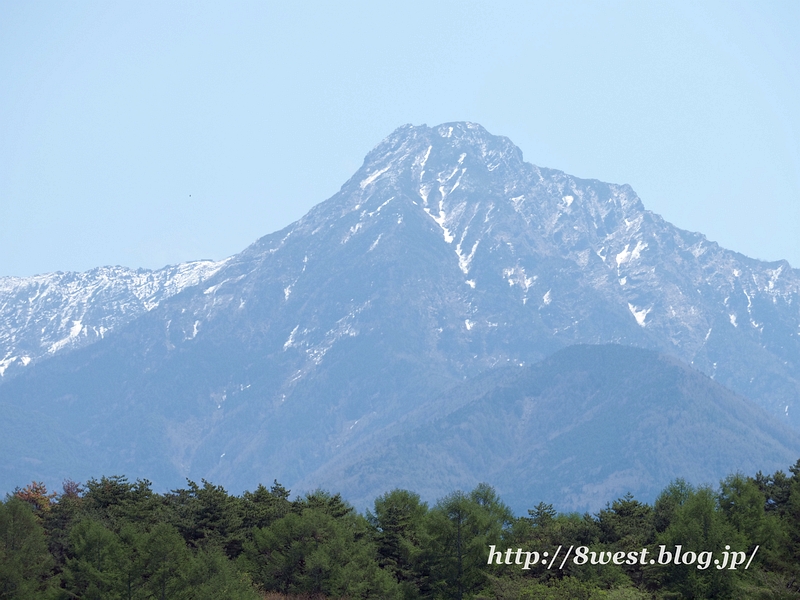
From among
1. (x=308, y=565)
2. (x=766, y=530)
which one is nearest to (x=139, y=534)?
(x=308, y=565)

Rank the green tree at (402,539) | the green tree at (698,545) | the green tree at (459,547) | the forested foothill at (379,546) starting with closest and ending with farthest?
1. the green tree at (698,545)
2. the forested foothill at (379,546)
3. the green tree at (459,547)
4. the green tree at (402,539)

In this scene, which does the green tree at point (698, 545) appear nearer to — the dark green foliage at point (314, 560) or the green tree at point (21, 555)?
the dark green foliage at point (314, 560)

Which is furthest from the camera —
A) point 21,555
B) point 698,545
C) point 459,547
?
point 459,547

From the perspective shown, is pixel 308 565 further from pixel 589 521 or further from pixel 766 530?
pixel 766 530

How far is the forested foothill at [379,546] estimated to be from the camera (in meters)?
106

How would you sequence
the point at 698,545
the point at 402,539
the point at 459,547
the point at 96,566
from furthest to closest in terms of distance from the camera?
the point at 402,539 < the point at 459,547 < the point at 96,566 < the point at 698,545

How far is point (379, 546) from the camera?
126188 millimetres

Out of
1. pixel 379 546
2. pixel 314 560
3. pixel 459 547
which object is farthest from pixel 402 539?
pixel 314 560

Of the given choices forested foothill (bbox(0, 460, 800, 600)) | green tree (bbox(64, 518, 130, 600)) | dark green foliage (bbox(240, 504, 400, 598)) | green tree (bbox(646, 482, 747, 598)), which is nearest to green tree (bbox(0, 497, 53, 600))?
forested foothill (bbox(0, 460, 800, 600))

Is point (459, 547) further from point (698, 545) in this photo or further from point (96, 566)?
point (96, 566)

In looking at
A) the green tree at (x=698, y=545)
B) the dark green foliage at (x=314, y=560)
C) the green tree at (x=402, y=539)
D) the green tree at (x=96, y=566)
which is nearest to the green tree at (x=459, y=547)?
the green tree at (x=402, y=539)

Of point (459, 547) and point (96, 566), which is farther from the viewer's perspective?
point (459, 547)

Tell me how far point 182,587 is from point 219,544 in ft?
52.6

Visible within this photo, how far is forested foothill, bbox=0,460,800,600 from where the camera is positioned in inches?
4190
